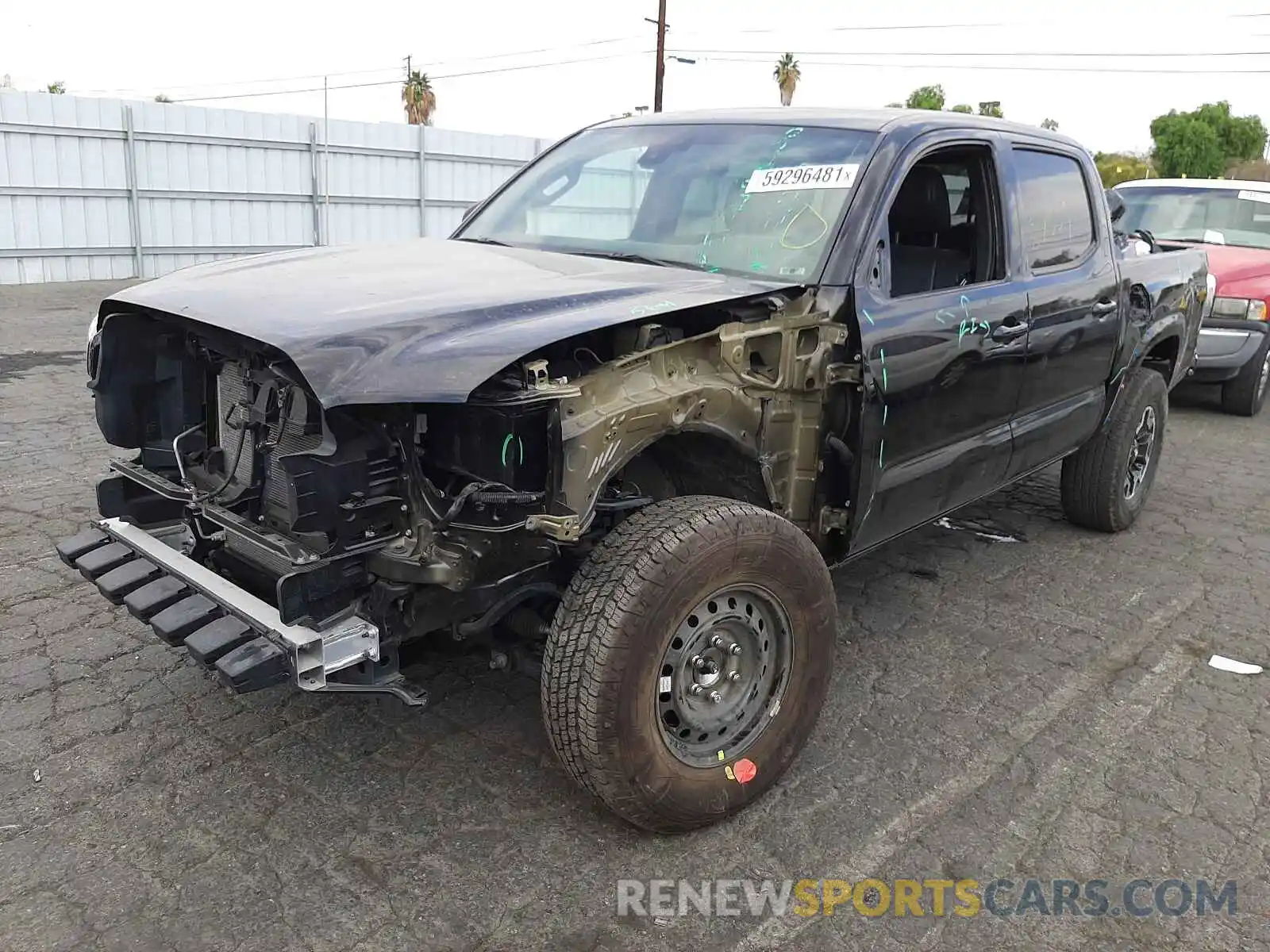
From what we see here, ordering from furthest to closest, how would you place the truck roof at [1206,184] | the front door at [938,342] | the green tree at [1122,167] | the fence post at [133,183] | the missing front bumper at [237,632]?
the green tree at [1122,167]
the fence post at [133,183]
the truck roof at [1206,184]
the front door at [938,342]
the missing front bumper at [237,632]

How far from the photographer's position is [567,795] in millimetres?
3008

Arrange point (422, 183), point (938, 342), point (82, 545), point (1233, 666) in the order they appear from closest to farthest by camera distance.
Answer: point (82, 545)
point (938, 342)
point (1233, 666)
point (422, 183)

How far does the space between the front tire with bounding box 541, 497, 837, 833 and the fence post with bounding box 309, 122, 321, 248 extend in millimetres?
15950

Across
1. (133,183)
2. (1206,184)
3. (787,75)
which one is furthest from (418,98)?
(1206,184)

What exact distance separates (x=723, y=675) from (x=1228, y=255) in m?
8.38

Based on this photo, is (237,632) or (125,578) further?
(125,578)

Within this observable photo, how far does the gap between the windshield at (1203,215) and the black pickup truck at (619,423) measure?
21.4 ft

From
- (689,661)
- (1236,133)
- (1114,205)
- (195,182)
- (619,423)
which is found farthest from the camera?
(1236,133)

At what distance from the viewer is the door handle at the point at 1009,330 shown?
12.5 feet

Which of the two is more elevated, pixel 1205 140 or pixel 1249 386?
pixel 1205 140

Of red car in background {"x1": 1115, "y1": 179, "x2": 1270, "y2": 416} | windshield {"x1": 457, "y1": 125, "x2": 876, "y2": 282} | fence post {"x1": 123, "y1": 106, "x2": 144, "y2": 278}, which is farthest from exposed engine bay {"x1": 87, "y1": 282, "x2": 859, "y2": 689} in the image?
fence post {"x1": 123, "y1": 106, "x2": 144, "y2": 278}

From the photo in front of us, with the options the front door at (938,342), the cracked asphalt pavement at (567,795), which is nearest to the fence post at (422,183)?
the cracked asphalt pavement at (567,795)

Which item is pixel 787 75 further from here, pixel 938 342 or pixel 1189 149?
A: pixel 938 342

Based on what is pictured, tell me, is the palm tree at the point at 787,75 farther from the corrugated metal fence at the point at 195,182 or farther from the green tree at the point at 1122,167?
the corrugated metal fence at the point at 195,182
